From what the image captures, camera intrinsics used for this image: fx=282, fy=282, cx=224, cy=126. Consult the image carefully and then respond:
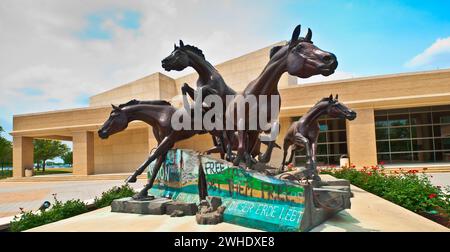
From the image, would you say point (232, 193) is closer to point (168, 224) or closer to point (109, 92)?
point (168, 224)

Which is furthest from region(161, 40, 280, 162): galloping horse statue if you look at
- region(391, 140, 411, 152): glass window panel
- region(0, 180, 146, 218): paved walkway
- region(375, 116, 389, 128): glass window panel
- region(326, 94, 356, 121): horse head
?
region(391, 140, 411, 152): glass window panel

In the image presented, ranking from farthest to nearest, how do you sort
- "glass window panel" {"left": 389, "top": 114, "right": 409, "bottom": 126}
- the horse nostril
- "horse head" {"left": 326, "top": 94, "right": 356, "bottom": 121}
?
"glass window panel" {"left": 389, "top": 114, "right": 409, "bottom": 126}
"horse head" {"left": 326, "top": 94, "right": 356, "bottom": 121}
the horse nostril

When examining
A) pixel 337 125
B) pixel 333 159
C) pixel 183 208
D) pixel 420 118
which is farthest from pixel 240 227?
pixel 420 118

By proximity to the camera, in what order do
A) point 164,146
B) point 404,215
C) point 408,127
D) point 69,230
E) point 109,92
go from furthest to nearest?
point 109,92 → point 408,127 → point 164,146 → point 404,215 → point 69,230

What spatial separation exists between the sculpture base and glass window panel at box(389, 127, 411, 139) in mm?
18669

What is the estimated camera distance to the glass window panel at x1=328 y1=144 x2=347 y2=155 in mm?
22031

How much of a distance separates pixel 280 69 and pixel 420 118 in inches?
861

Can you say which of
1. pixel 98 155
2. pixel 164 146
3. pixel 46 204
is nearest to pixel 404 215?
pixel 164 146

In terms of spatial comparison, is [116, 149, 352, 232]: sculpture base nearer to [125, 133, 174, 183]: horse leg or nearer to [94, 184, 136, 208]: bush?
[125, 133, 174, 183]: horse leg

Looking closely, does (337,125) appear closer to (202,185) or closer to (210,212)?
(202,185)

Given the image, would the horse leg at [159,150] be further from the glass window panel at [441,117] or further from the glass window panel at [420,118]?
the glass window panel at [441,117]

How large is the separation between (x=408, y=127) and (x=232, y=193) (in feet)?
66.0

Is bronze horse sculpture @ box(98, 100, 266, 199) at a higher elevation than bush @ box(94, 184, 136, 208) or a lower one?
higher

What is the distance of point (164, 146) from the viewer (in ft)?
21.0
